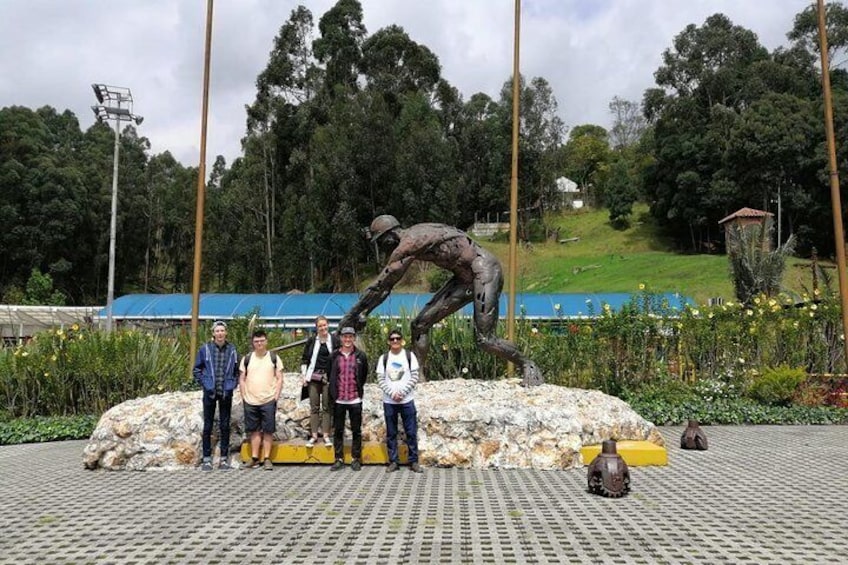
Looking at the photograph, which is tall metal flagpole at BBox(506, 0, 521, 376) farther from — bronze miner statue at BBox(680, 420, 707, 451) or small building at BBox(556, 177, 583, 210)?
small building at BBox(556, 177, 583, 210)

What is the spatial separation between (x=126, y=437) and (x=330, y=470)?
6.91ft

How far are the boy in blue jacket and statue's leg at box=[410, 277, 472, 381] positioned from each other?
2332mm

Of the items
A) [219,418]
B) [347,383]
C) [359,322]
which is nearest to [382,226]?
[359,322]

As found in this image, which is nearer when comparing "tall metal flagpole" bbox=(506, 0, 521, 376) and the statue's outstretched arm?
the statue's outstretched arm

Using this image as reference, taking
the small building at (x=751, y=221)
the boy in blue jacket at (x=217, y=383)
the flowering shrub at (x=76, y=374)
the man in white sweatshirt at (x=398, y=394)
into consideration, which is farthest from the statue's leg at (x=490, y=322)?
the small building at (x=751, y=221)

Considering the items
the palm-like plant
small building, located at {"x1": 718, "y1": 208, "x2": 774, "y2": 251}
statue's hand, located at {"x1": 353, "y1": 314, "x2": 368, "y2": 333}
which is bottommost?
statue's hand, located at {"x1": 353, "y1": 314, "x2": 368, "y2": 333}

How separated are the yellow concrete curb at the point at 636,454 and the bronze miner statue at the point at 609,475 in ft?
4.06

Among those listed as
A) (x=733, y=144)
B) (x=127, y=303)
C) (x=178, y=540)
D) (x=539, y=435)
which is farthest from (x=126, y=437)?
(x=733, y=144)

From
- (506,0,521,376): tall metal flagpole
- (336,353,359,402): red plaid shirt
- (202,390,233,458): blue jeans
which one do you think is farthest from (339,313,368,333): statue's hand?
(506,0,521,376): tall metal flagpole

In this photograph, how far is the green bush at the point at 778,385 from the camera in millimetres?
11352

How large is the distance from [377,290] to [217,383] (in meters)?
2.00

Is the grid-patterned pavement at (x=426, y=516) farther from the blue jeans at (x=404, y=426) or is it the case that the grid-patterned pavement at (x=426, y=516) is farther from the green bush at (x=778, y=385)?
the green bush at (x=778, y=385)

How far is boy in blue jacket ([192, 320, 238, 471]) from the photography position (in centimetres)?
686

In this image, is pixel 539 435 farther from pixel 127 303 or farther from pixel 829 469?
pixel 127 303
